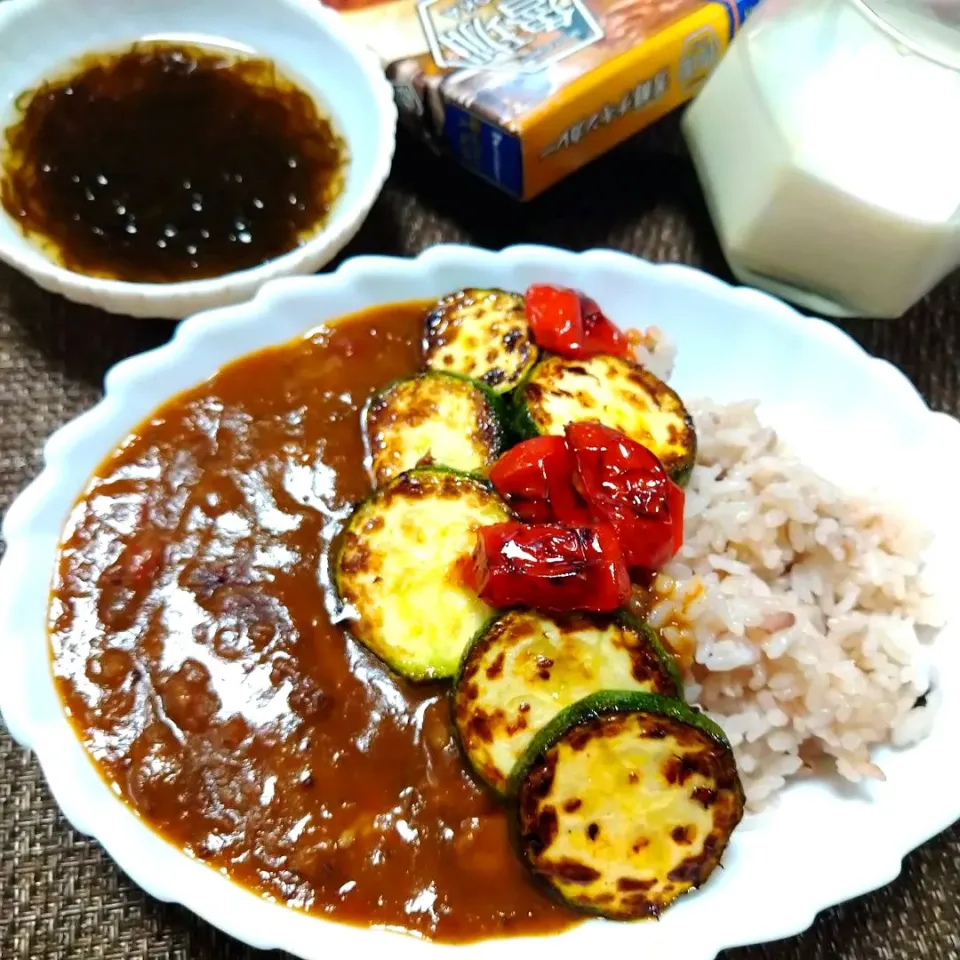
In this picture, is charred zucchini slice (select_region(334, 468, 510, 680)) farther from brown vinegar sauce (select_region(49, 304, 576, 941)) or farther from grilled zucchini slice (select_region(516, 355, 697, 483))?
grilled zucchini slice (select_region(516, 355, 697, 483))

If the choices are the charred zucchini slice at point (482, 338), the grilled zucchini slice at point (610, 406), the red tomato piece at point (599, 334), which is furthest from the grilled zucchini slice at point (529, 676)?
the red tomato piece at point (599, 334)

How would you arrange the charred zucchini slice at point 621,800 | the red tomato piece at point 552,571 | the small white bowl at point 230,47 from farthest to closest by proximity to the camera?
the small white bowl at point 230,47 < the red tomato piece at point 552,571 < the charred zucchini slice at point 621,800

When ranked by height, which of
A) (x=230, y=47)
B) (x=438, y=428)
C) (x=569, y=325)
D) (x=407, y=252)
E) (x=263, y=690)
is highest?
(x=230, y=47)

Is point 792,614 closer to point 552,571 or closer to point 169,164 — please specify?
point 552,571

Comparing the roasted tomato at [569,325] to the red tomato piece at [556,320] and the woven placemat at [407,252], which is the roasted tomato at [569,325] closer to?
the red tomato piece at [556,320]

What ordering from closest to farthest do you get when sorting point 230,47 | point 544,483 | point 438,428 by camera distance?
point 544,483 < point 438,428 < point 230,47

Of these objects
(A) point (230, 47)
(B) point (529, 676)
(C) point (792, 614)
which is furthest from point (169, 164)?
(C) point (792, 614)

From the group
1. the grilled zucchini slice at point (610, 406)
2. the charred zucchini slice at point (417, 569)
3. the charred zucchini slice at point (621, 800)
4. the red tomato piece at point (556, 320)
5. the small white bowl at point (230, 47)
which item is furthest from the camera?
the small white bowl at point (230, 47)

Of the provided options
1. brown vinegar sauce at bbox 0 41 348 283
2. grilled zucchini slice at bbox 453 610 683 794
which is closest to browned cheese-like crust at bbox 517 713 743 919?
grilled zucchini slice at bbox 453 610 683 794
